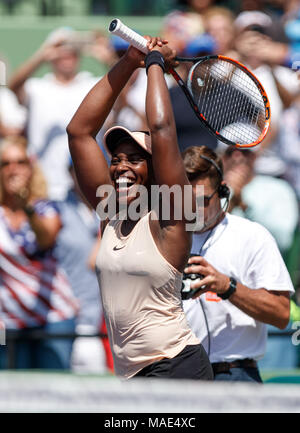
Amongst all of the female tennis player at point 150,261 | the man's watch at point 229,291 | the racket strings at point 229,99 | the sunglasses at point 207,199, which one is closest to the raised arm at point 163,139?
the female tennis player at point 150,261

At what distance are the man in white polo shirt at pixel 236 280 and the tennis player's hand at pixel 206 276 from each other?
0.58ft

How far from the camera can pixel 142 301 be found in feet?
10.7

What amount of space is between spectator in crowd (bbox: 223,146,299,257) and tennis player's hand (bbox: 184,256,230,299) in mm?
2057

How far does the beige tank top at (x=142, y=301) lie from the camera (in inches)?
127

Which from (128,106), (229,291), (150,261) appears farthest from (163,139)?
(128,106)

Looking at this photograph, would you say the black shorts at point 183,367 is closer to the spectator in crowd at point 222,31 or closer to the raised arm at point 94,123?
the raised arm at point 94,123

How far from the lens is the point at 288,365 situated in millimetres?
5891

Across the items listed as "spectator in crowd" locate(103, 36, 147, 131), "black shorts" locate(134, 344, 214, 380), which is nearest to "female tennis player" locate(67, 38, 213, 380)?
"black shorts" locate(134, 344, 214, 380)

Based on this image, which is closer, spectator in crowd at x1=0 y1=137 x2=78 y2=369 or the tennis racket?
the tennis racket

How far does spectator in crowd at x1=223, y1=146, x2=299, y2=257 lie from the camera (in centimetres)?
588

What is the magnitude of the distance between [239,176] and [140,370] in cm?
285

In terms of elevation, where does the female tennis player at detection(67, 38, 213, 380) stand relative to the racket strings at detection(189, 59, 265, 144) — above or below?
below

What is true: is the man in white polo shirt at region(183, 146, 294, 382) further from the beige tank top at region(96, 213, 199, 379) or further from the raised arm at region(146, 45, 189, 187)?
the raised arm at region(146, 45, 189, 187)

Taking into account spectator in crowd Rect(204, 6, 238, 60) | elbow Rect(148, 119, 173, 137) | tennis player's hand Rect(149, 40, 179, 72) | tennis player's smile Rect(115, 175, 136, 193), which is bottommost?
tennis player's smile Rect(115, 175, 136, 193)
